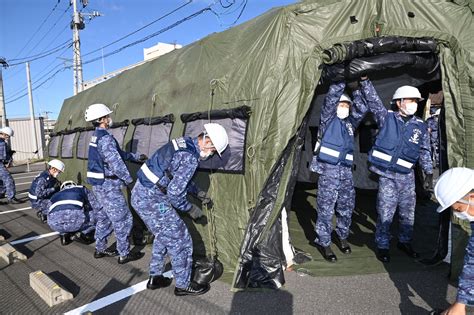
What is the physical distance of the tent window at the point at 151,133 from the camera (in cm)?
542

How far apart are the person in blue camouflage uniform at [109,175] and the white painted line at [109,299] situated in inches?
34.0

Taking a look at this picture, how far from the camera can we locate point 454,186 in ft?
7.24

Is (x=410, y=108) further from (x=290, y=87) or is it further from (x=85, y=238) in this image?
(x=85, y=238)

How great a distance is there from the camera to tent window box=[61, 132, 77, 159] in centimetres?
951

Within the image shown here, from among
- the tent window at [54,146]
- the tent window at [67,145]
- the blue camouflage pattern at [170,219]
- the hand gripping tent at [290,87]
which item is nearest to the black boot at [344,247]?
the hand gripping tent at [290,87]

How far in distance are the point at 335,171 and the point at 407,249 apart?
4.73ft

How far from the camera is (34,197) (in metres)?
6.55

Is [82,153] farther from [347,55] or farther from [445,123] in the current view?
[445,123]

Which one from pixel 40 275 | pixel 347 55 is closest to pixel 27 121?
pixel 40 275

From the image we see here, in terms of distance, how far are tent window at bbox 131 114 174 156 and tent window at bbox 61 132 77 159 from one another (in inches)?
162

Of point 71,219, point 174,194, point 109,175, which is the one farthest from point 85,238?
point 174,194

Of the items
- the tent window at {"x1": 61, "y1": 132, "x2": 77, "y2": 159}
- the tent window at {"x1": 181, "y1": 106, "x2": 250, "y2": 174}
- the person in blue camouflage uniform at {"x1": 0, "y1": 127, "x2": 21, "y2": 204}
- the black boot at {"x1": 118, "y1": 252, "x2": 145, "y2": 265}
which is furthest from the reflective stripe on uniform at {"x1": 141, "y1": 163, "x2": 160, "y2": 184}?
the person in blue camouflage uniform at {"x1": 0, "y1": 127, "x2": 21, "y2": 204}

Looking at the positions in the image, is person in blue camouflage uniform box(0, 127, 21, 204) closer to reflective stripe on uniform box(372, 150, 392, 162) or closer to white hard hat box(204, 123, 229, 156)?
white hard hat box(204, 123, 229, 156)

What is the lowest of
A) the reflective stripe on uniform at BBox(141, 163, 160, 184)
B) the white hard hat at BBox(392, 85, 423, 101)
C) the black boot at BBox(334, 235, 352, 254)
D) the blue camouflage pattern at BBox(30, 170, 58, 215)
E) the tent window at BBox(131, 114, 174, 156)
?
the black boot at BBox(334, 235, 352, 254)
